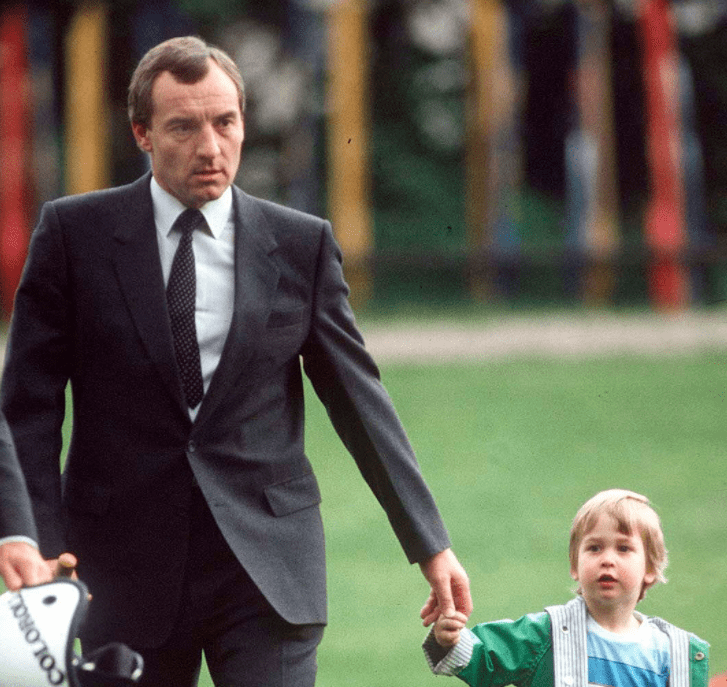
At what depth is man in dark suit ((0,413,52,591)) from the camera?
3.32m

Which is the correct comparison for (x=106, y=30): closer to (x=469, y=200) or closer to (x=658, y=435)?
(x=469, y=200)

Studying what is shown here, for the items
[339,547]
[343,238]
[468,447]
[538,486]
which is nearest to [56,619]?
[339,547]

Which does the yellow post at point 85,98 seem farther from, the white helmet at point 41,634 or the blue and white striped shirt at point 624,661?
the white helmet at point 41,634

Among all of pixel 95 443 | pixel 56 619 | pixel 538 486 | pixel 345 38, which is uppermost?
pixel 345 38

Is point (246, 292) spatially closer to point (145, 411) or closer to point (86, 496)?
point (145, 411)

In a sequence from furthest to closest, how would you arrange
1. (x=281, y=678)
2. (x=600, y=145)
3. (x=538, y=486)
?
(x=600, y=145)
(x=538, y=486)
(x=281, y=678)

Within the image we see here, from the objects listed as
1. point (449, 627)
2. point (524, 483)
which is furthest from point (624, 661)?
point (524, 483)

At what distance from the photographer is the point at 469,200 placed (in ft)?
93.9

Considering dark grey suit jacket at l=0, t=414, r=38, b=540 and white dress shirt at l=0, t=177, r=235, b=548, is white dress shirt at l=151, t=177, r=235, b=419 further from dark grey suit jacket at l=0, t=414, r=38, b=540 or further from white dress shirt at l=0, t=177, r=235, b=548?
dark grey suit jacket at l=0, t=414, r=38, b=540

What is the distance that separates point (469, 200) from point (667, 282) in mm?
5044

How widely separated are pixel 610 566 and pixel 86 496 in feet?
4.05

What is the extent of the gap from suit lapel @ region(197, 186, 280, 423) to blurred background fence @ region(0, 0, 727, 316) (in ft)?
64.7

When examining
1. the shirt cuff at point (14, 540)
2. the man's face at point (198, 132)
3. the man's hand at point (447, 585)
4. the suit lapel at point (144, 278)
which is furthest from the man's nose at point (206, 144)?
the man's hand at point (447, 585)

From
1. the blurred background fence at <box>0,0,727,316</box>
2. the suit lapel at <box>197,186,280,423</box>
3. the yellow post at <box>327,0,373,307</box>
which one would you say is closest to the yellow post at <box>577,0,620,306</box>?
the blurred background fence at <box>0,0,727,316</box>
